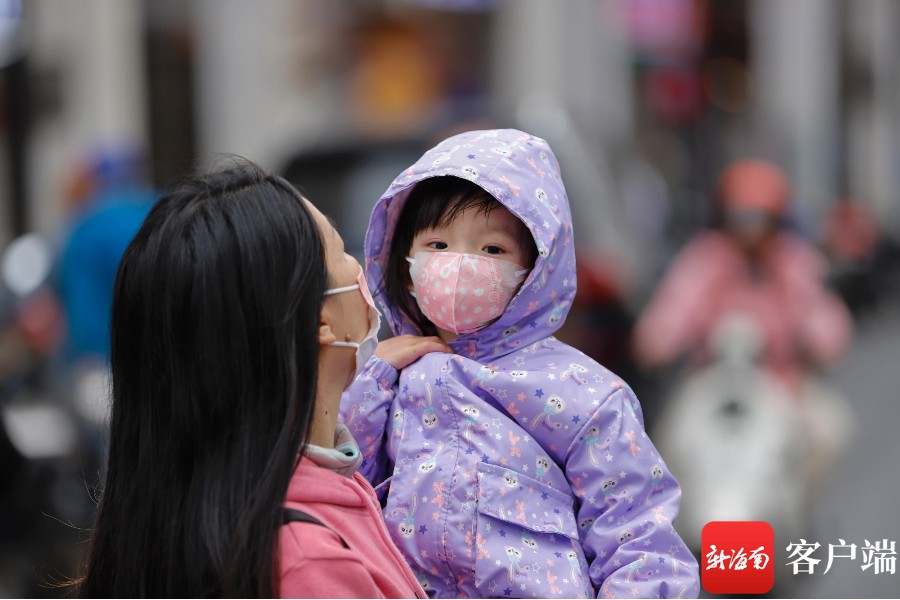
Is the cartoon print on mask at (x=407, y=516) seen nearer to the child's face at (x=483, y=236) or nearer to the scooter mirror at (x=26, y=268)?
the child's face at (x=483, y=236)

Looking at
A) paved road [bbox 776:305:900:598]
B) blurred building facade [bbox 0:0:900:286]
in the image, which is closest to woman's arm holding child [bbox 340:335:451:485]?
paved road [bbox 776:305:900:598]

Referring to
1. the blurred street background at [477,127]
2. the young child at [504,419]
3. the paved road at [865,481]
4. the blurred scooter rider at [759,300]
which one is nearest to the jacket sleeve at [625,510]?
the young child at [504,419]

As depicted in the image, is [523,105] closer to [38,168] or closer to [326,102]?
[38,168]

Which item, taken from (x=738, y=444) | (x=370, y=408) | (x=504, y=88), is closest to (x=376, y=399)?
(x=370, y=408)

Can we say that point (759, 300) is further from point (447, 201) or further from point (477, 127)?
point (447, 201)

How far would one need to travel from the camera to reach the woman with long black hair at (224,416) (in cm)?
205

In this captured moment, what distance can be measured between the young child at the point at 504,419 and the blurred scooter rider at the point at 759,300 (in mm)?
3659

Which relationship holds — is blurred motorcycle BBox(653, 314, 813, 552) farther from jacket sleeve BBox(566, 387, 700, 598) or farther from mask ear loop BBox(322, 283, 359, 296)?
mask ear loop BBox(322, 283, 359, 296)

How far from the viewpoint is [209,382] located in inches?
82.3

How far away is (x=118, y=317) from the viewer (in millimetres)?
2166

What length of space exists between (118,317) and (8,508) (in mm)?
3493

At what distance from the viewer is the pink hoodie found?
6.68ft

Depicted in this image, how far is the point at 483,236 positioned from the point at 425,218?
0.13m

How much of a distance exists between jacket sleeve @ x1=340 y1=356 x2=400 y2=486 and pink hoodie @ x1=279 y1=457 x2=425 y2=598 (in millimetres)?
206
